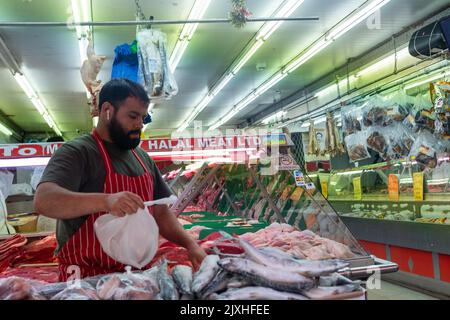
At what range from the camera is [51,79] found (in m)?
10.5

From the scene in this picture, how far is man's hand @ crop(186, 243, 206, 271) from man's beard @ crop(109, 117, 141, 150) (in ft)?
2.04

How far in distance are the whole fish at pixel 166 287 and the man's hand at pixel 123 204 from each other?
0.26 m

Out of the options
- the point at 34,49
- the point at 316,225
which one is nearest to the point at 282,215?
the point at 316,225

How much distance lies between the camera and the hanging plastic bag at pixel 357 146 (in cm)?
702

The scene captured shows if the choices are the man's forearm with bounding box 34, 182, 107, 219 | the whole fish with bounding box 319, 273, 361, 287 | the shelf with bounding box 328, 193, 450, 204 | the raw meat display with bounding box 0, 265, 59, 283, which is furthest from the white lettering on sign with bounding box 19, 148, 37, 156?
the shelf with bounding box 328, 193, 450, 204

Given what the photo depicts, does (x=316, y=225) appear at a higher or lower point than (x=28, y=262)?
higher

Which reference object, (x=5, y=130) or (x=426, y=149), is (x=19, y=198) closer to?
(x=426, y=149)

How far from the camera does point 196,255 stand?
6.86 feet

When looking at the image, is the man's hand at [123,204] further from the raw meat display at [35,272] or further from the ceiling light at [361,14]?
the ceiling light at [361,14]

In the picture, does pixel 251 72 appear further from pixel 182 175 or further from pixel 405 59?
pixel 182 175

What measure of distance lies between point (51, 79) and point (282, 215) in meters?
8.86

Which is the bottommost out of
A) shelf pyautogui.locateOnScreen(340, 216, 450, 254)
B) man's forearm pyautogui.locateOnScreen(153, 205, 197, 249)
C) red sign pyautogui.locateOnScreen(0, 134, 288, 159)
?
shelf pyautogui.locateOnScreen(340, 216, 450, 254)

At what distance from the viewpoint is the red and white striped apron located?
1.93 meters

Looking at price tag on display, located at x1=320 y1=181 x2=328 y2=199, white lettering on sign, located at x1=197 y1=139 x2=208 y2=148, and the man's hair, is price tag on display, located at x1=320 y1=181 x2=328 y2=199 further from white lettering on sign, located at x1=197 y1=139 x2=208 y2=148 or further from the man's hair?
the man's hair
